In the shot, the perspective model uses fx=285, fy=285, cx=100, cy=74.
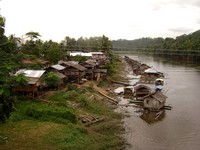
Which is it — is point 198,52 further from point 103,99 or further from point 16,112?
point 16,112

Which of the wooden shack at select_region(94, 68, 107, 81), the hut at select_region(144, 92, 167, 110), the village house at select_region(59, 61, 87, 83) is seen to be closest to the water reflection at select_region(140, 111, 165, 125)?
the hut at select_region(144, 92, 167, 110)

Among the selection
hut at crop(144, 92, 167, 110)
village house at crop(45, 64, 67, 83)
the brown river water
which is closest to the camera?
the brown river water

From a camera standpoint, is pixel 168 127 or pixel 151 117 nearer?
pixel 168 127

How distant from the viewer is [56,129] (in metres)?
22.3

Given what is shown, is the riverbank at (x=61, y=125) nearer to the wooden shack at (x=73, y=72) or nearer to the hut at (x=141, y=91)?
the hut at (x=141, y=91)

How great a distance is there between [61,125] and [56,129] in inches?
43.8

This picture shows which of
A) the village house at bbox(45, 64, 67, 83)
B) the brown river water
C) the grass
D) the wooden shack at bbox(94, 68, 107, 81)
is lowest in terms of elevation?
the brown river water

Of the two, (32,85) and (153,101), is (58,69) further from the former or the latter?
(153,101)

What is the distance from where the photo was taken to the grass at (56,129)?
19766 millimetres

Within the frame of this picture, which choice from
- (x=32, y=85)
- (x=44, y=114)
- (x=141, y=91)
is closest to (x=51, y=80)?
(x=32, y=85)

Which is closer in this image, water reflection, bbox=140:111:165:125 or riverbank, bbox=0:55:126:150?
riverbank, bbox=0:55:126:150

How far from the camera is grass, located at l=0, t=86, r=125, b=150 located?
19.8 metres

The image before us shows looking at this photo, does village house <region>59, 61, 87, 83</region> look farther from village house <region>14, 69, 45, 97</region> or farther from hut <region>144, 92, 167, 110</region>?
hut <region>144, 92, 167, 110</region>

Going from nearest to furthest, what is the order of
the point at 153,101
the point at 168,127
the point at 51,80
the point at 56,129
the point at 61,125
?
the point at 56,129, the point at 61,125, the point at 168,127, the point at 153,101, the point at 51,80
